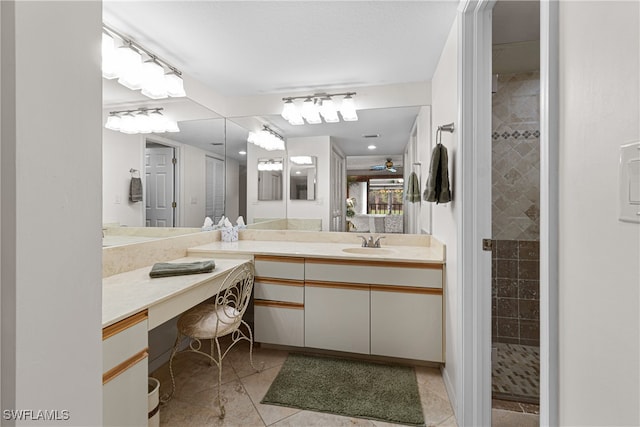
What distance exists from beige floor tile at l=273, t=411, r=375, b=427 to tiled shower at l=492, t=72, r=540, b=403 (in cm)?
153

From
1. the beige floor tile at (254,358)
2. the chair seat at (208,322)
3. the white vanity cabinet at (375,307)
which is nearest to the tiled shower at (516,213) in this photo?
the white vanity cabinet at (375,307)

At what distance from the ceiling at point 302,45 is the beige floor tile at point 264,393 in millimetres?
1980

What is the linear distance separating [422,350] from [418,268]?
572 mm

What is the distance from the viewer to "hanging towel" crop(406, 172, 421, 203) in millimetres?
2434

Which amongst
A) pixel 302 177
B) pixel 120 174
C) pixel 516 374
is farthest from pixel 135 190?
pixel 516 374

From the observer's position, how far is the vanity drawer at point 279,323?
222 cm

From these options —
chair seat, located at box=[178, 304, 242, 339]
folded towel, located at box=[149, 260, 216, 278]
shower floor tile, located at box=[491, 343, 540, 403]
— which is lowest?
shower floor tile, located at box=[491, 343, 540, 403]

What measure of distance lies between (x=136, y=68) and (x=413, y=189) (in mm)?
2183

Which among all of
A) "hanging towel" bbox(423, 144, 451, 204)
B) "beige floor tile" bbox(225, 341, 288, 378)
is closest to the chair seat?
"beige floor tile" bbox(225, 341, 288, 378)

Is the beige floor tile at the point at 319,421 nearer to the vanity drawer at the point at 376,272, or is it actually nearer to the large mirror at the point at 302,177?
the vanity drawer at the point at 376,272

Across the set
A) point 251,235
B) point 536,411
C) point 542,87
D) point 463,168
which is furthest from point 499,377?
point 251,235

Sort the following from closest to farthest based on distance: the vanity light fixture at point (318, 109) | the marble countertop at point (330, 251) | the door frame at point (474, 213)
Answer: the door frame at point (474, 213) < the marble countertop at point (330, 251) < the vanity light fixture at point (318, 109)

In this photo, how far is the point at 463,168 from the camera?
1514 millimetres

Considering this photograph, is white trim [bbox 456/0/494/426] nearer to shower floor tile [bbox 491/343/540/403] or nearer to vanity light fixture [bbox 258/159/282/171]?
shower floor tile [bbox 491/343/540/403]
